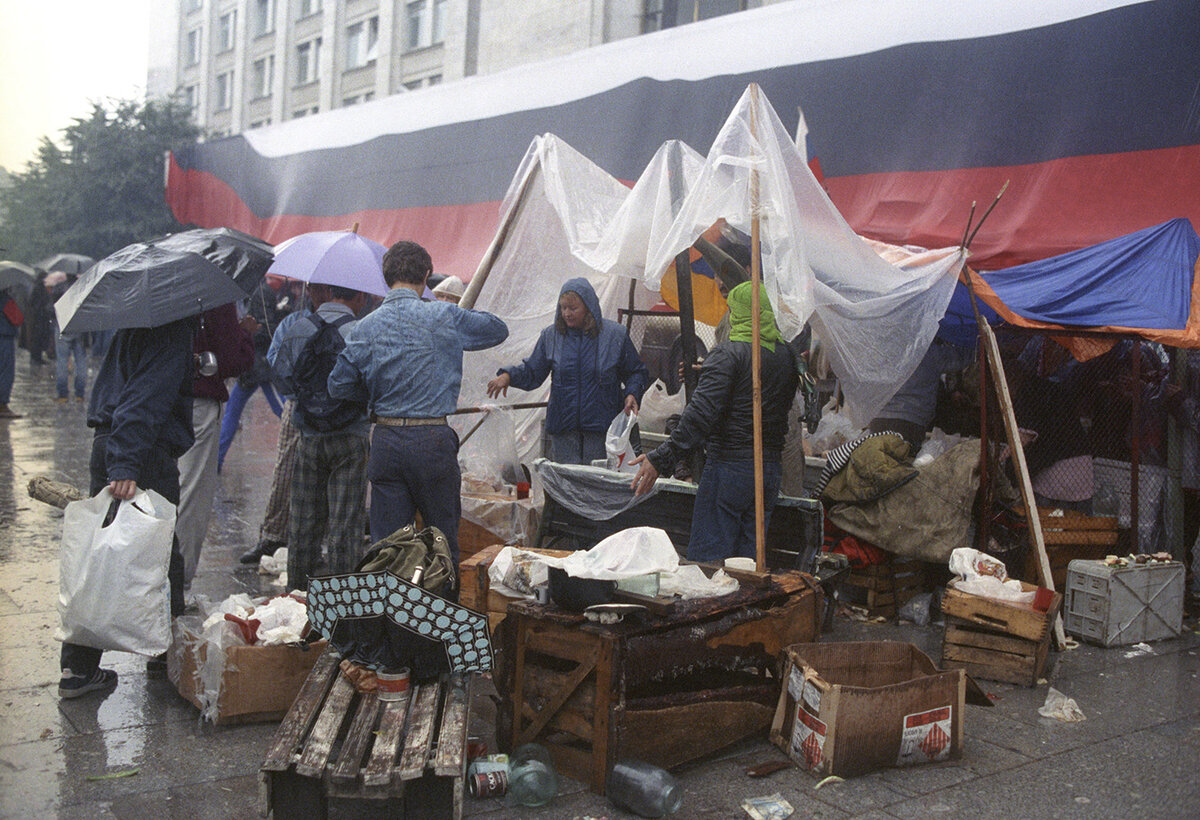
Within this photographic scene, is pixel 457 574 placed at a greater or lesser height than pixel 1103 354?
lesser

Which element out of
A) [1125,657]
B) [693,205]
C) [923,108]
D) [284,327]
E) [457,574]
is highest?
[923,108]

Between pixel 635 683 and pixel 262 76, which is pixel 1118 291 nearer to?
pixel 635 683

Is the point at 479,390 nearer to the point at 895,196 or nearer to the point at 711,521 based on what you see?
the point at 711,521

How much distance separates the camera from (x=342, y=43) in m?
37.5

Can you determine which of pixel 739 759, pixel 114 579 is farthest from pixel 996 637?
pixel 114 579

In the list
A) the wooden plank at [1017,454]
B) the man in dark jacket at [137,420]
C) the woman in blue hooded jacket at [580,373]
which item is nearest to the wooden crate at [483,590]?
the man in dark jacket at [137,420]

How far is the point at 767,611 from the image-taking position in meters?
4.28

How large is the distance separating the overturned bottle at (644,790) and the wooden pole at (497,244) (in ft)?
13.2

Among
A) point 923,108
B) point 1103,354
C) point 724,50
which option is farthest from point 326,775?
point 724,50

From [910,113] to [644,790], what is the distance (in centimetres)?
734

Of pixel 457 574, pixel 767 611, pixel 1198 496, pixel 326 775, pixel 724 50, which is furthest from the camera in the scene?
pixel 724 50

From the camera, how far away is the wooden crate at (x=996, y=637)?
202 inches

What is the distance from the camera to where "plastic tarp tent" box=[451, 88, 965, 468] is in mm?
4957

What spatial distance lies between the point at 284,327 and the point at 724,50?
699 centimetres
